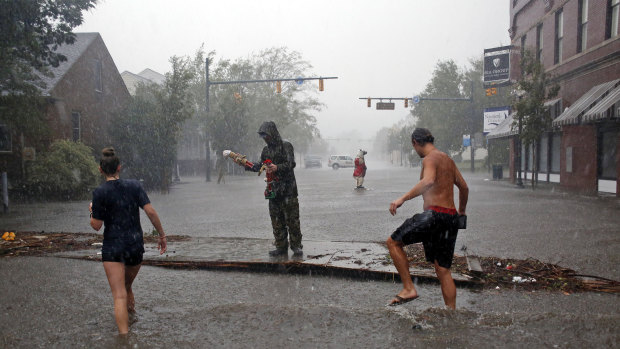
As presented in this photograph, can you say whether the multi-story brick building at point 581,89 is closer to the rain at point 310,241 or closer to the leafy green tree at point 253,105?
the rain at point 310,241

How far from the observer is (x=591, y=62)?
1675 centimetres

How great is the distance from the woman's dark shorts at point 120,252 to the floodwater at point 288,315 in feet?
1.92

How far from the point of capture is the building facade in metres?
15.6

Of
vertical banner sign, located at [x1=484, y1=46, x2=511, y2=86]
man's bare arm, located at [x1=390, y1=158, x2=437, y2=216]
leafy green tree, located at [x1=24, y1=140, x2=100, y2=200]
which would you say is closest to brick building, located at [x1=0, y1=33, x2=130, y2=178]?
leafy green tree, located at [x1=24, y1=140, x2=100, y2=200]

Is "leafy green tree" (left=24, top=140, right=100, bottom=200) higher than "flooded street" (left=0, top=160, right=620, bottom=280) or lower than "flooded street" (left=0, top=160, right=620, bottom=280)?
higher

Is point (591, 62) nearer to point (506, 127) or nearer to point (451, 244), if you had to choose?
point (506, 127)

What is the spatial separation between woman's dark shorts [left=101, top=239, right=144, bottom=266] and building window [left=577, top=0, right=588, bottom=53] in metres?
18.5

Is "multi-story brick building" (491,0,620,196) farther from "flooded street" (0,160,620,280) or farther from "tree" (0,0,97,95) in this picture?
"tree" (0,0,97,95)

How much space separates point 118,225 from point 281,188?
2691 millimetres

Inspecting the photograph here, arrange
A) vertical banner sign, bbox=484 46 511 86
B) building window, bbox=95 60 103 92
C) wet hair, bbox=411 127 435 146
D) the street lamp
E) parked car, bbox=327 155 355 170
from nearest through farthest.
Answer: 1. wet hair, bbox=411 127 435 146
2. the street lamp
3. vertical banner sign, bbox=484 46 511 86
4. building window, bbox=95 60 103 92
5. parked car, bbox=327 155 355 170

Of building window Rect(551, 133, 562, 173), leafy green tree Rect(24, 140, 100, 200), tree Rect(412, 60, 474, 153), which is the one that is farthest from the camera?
tree Rect(412, 60, 474, 153)

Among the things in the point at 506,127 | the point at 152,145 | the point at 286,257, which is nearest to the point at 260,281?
the point at 286,257

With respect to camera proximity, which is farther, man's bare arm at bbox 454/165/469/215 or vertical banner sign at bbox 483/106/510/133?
vertical banner sign at bbox 483/106/510/133

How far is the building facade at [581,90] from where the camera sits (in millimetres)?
15625
